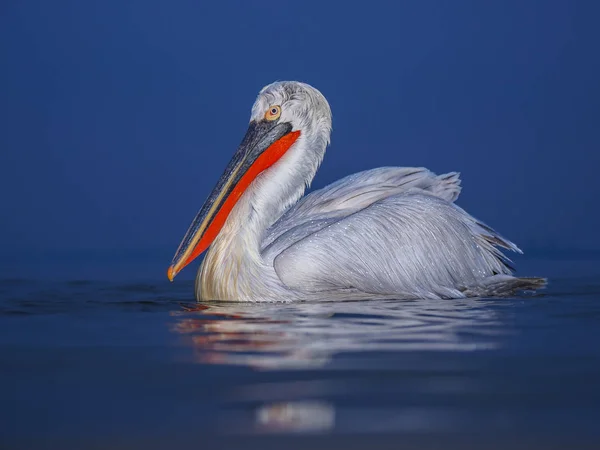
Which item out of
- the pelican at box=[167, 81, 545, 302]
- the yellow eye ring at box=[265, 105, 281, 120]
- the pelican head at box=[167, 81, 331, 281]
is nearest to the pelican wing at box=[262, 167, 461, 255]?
the pelican at box=[167, 81, 545, 302]

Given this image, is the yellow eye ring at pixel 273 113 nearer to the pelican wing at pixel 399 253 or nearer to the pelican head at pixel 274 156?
the pelican head at pixel 274 156

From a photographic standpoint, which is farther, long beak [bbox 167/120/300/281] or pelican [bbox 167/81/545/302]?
long beak [bbox 167/120/300/281]

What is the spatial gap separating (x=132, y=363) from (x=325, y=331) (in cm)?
103

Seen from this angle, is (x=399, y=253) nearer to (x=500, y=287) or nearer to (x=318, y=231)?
(x=318, y=231)

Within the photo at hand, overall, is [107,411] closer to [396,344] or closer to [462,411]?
[462,411]

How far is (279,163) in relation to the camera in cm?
586

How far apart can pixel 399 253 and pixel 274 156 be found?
1.01 m

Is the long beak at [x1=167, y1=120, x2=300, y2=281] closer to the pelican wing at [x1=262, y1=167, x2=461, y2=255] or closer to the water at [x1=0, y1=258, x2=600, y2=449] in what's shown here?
the pelican wing at [x1=262, y1=167, x2=461, y2=255]

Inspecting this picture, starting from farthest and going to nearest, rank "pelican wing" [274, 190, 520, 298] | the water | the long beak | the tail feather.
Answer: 1. the tail feather
2. the long beak
3. "pelican wing" [274, 190, 520, 298]
4. the water

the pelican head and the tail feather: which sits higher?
the pelican head

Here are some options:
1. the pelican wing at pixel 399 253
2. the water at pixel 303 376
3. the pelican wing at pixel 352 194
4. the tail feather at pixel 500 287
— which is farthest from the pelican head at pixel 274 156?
the tail feather at pixel 500 287

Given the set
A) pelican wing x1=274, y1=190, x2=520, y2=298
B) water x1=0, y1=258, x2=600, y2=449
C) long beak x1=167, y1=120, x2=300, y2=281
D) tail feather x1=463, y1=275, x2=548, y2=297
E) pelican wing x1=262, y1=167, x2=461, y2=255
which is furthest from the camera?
tail feather x1=463, y1=275, x2=548, y2=297

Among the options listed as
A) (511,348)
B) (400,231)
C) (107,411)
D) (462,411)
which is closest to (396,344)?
(511,348)

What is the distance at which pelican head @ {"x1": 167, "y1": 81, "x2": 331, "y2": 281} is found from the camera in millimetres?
5750
